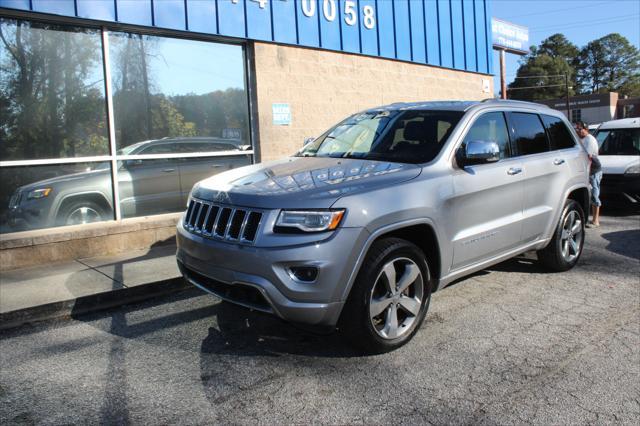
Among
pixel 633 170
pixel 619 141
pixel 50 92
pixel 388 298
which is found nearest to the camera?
pixel 388 298

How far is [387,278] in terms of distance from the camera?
144 inches

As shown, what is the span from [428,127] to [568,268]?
2.67 m

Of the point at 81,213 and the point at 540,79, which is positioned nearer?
the point at 81,213

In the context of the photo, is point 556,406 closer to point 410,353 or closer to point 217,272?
point 410,353

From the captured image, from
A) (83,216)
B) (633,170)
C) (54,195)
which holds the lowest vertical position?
(83,216)

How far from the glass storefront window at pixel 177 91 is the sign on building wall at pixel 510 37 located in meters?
13.3

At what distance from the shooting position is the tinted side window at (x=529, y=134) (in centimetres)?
518

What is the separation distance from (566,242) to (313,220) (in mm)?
3743

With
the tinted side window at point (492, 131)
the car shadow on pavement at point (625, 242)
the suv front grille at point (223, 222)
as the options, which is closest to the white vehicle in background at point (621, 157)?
the car shadow on pavement at point (625, 242)

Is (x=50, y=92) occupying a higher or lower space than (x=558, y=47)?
lower

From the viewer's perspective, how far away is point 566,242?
19.2 ft

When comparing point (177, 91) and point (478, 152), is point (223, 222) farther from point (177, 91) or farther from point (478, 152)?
point (177, 91)

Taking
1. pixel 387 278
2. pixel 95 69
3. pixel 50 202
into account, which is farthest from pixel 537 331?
pixel 95 69

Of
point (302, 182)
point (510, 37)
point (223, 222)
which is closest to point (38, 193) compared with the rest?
point (223, 222)
